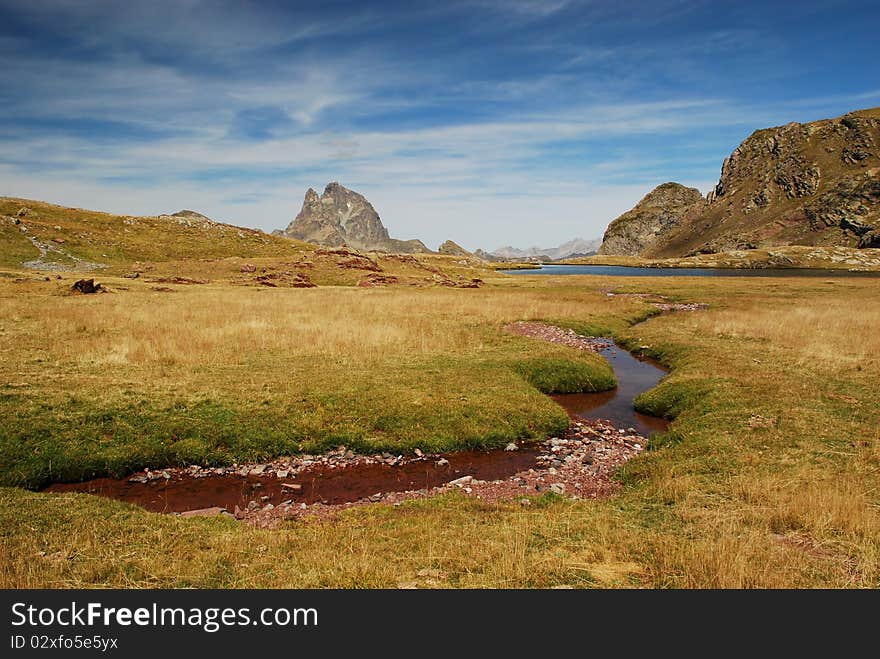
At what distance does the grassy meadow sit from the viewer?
7879mm

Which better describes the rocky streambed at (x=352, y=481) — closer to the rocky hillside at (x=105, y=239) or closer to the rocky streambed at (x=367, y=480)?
the rocky streambed at (x=367, y=480)

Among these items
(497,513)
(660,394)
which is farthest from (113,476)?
(660,394)

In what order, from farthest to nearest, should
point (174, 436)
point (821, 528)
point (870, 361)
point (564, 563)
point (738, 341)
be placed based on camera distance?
1. point (738, 341)
2. point (870, 361)
3. point (174, 436)
4. point (821, 528)
5. point (564, 563)

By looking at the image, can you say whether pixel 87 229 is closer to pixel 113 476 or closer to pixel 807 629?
pixel 113 476

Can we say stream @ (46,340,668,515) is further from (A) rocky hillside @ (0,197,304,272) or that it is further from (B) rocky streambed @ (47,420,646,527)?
(A) rocky hillside @ (0,197,304,272)

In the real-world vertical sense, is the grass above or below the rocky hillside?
below

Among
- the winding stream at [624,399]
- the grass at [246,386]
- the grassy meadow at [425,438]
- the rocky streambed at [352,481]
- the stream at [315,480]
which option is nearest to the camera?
the grassy meadow at [425,438]

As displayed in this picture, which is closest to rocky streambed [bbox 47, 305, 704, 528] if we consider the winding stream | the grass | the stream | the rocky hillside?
the stream

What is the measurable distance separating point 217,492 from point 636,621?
12696mm

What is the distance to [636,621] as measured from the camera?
575cm

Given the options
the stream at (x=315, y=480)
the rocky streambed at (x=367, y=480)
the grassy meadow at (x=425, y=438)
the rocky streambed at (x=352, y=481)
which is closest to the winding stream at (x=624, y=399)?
the grassy meadow at (x=425, y=438)

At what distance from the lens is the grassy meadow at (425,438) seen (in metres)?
7.88

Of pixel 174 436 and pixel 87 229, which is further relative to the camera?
pixel 87 229

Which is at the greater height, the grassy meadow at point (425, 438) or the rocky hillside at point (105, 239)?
the rocky hillside at point (105, 239)
